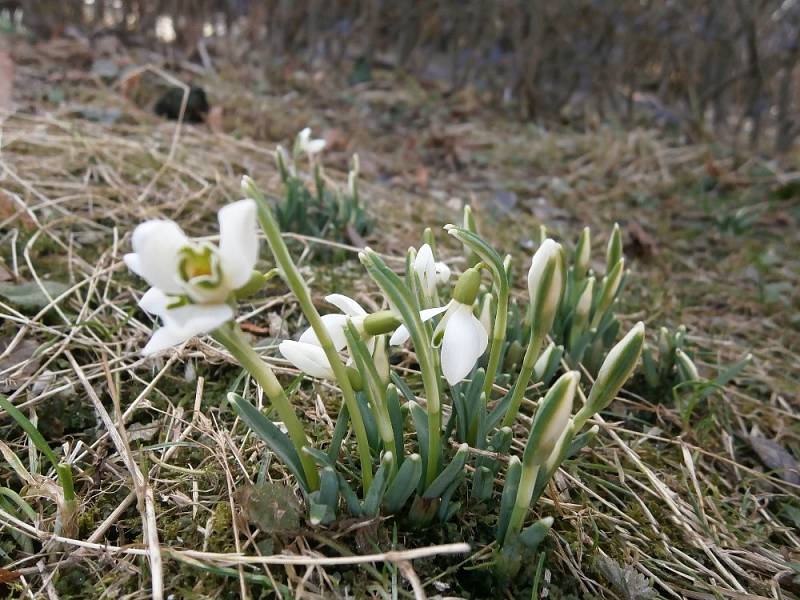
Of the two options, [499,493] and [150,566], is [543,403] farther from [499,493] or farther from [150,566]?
[150,566]

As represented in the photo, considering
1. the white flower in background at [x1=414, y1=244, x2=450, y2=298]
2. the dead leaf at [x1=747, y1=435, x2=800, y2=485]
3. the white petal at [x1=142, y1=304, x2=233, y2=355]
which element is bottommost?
the dead leaf at [x1=747, y1=435, x2=800, y2=485]

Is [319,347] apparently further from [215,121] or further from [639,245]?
[215,121]

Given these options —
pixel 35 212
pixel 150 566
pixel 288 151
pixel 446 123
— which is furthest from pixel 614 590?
pixel 446 123

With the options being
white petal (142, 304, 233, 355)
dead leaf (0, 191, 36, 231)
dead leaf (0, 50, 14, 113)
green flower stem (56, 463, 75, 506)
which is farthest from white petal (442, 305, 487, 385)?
dead leaf (0, 50, 14, 113)

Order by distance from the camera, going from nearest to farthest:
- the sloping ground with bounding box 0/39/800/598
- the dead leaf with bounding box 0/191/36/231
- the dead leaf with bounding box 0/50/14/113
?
1. the sloping ground with bounding box 0/39/800/598
2. the dead leaf with bounding box 0/191/36/231
3. the dead leaf with bounding box 0/50/14/113

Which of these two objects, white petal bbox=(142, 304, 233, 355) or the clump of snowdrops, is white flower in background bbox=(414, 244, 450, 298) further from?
white petal bbox=(142, 304, 233, 355)
